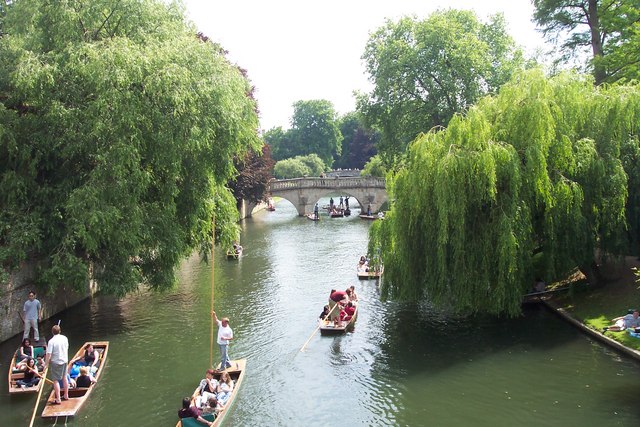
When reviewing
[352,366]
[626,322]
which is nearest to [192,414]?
[352,366]

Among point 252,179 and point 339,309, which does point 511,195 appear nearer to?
point 339,309

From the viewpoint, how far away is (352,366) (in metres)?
15.5

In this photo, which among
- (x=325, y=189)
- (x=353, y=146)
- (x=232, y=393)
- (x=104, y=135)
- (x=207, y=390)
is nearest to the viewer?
(x=207, y=390)

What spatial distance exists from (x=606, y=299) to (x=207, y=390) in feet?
41.9

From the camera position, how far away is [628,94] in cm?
1778

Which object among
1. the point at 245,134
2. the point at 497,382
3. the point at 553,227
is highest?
the point at 245,134

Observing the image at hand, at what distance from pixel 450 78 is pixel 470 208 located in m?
21.1

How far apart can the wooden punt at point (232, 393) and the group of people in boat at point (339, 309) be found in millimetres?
4303

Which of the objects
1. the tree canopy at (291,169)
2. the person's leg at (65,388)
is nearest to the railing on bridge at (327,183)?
the tree canopy at (291,169)

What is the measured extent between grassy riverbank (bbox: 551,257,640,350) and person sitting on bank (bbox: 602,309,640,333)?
0.17 metres

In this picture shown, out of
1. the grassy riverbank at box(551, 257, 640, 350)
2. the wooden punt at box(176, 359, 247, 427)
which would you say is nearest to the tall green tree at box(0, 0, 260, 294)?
the wooden punt at box(176, 359, 247, 427)

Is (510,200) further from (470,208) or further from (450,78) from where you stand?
(450,78)

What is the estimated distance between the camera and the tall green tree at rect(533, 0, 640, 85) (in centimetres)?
2472

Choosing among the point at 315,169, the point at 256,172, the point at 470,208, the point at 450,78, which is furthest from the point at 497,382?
the point at 315,169
